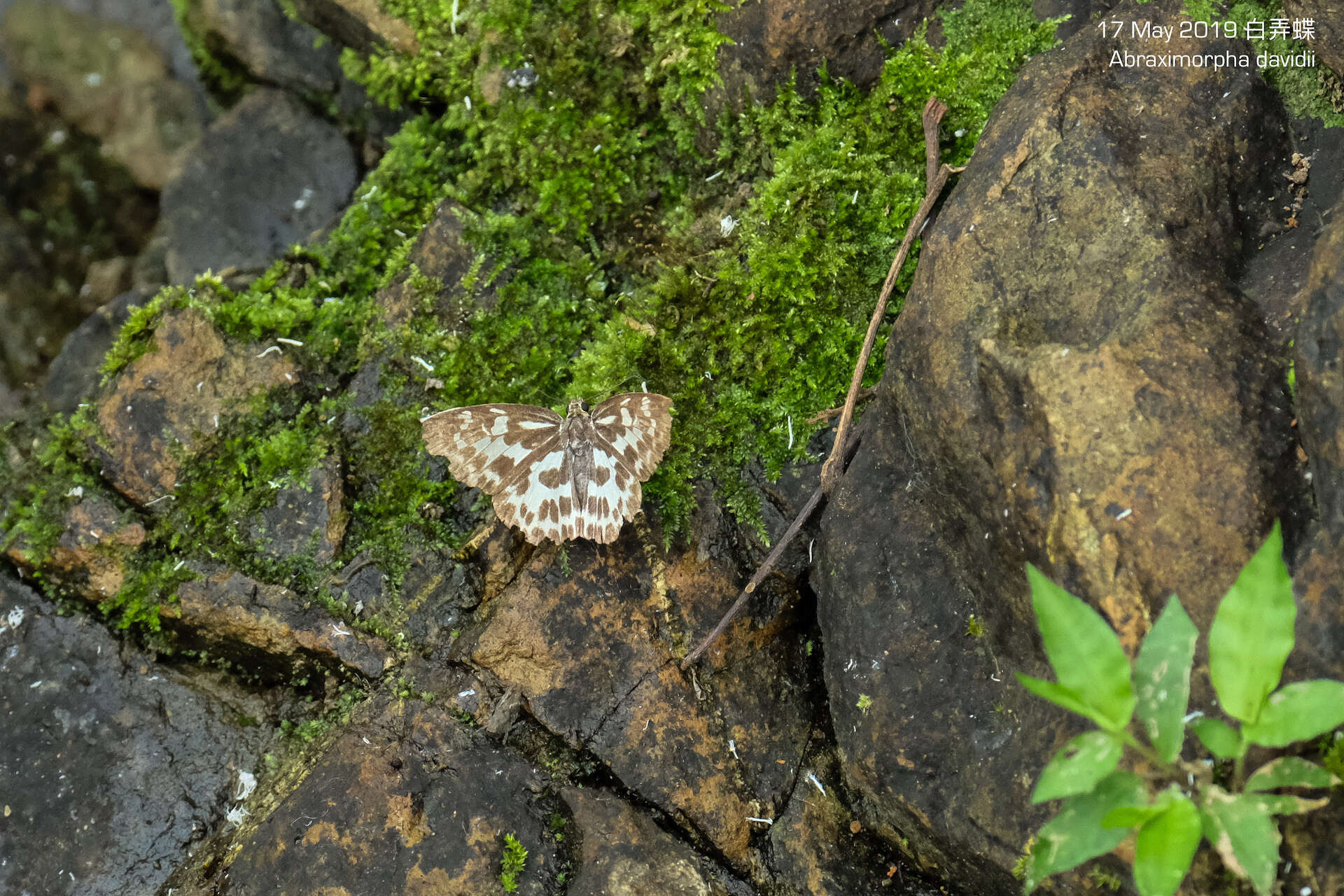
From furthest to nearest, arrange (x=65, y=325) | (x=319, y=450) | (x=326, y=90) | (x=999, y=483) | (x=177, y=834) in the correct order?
(x=65, y=325), (x=326, y=90), (x=319, y=450), (x=177, y=834), (x=999, y=483)

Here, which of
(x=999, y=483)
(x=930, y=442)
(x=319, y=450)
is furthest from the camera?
(x=319, y=450)

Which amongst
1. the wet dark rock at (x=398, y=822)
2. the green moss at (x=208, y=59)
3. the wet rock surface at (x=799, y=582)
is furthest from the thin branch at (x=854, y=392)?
the green moss at (x=208, y=59)

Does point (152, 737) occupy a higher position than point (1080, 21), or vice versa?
point (1080, 21)

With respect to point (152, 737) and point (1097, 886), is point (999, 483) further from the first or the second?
point (152, 737)

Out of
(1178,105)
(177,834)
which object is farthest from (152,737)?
(1178,105)

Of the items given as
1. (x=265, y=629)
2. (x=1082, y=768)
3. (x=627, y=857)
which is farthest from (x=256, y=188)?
(x=1082, y=768)

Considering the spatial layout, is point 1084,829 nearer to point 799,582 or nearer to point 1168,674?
point 1168,674

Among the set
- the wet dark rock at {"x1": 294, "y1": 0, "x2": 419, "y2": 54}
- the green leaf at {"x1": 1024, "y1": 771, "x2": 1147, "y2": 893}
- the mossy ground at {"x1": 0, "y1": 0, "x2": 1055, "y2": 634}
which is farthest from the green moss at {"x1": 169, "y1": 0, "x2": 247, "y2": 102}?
the green leaf at {"x1": 1024, "y1": 771, "x2": 1147, "y2": 893}

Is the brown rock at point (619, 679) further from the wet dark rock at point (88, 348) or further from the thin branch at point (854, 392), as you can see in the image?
the wet dark rock at point (88, 348)

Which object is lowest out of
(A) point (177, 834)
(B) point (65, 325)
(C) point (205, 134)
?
(A) point (177, 834)
